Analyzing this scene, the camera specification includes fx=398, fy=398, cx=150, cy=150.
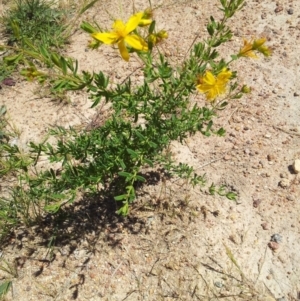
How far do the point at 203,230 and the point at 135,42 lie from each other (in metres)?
1.40

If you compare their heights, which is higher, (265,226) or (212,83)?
(212,83)

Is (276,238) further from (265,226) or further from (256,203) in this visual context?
(256,203)

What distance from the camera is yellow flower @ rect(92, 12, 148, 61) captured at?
1563mm

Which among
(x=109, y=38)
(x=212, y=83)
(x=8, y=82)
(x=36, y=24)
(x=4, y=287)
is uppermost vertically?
(x=109, y=38)

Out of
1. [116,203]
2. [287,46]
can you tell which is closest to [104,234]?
[116,203]

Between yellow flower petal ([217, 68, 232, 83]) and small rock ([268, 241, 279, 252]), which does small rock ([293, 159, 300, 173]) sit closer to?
small rock ([268, 241, 279, 252])

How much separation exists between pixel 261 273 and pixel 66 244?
47.9 inches

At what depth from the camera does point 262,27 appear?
3461 mm

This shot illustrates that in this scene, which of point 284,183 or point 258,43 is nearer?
point 258,43

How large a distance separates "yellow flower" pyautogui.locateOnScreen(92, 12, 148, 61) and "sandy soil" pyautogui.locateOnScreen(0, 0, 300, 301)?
129 centimetres

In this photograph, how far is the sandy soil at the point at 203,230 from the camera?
7.77 ft

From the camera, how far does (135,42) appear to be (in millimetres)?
1584

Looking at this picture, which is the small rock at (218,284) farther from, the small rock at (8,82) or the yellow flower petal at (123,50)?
the small rock at (8,82)

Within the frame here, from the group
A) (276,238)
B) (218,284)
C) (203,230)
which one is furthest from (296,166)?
(218,284)
